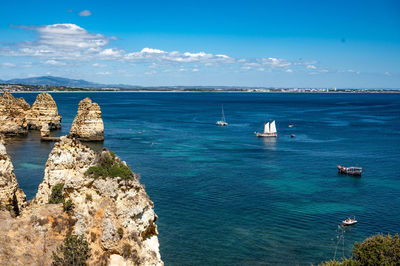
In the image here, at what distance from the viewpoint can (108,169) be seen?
934 inches

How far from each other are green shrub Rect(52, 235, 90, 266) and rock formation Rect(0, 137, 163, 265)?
37cm

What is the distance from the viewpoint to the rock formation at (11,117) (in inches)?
3610

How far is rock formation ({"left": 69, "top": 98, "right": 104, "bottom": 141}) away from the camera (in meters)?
88.4

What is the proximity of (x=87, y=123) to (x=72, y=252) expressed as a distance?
71.5 metres

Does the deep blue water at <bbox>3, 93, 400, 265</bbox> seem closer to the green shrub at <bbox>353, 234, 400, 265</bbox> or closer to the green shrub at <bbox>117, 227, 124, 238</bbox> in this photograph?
the green shrub at <bbox>353, 234, 400, 265</bbox>

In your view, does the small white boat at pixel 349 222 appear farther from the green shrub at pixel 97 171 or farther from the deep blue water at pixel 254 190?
the green shrub at pixel 97 171

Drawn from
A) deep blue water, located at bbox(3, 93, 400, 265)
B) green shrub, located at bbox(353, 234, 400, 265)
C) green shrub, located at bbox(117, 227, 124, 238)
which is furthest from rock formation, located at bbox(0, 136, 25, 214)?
green shrub, located at bbox(353, 234, 400, 265)

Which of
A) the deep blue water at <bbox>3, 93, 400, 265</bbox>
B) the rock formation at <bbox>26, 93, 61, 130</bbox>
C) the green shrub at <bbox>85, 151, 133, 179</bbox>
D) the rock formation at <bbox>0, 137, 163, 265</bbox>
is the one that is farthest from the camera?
the rock formation at <bbox>26, 93, 61, 130</bbox>


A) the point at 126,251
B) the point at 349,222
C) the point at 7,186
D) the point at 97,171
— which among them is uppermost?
the point at 97,171

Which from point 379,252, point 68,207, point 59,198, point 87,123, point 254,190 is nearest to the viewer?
point 68,207

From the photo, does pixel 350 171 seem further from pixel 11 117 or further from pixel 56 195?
pixel 11 117

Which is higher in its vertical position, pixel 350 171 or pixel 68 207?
pixel 68 207

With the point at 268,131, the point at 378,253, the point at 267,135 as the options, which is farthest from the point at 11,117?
the point at 378,253

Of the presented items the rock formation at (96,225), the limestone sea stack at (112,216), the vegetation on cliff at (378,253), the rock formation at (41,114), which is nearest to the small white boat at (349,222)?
the vegetation on cliff at (378,253)
